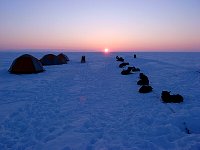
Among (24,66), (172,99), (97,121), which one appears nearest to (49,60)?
(24,66)

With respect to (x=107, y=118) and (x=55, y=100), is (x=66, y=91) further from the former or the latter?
(x=107, y=118)

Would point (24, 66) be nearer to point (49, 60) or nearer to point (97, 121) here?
point (49, 60)

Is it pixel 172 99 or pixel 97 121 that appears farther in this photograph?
pixel 172 99

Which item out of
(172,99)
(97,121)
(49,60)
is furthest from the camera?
(49,60)

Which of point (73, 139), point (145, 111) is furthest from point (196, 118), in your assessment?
point (73, 139)

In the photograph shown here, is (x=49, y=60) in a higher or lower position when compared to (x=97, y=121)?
higher

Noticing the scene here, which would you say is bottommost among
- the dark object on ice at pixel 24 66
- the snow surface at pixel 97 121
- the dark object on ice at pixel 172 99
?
the snow surface at pixel 97 121

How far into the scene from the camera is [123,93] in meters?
13.1

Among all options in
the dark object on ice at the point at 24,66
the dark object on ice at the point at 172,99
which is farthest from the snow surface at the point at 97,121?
the dark object on ice at the point at 24,66

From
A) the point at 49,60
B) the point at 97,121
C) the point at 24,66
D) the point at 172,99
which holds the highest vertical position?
the point at 24,66

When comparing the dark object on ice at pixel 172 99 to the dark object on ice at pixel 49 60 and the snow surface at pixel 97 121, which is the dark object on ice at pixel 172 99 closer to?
the snow surface at pixel 97 121

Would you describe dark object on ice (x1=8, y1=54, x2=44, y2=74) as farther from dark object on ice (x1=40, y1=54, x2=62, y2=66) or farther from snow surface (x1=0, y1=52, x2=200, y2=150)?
dark object on ice (x1=40, y1=54, x2=62, y2=66)

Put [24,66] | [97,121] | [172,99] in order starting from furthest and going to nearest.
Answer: [24,66], [172,99], [97,121]

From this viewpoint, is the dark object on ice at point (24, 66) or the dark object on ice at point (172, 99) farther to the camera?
the dark object on ice at point (24, 66)
